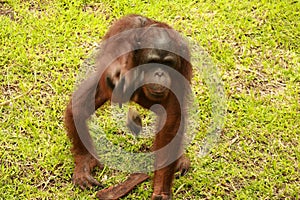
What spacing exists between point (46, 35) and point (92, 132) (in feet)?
3.52

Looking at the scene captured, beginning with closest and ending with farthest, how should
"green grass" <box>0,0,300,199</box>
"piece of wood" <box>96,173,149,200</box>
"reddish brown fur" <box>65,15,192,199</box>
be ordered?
"reddish brown fur" <box>65,15,192,199</box>, "piece of wood" <box>96,173,149,200</box>, "green grass" <box>0,0,300,199</box>

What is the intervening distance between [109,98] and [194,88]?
111 centimetres

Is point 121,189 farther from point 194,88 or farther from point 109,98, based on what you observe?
point 194,88

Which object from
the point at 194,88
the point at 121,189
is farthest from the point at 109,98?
the point at 194,88

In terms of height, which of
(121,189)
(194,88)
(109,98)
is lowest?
(121,189)

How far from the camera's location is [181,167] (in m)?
3.88

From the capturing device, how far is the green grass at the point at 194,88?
387cm

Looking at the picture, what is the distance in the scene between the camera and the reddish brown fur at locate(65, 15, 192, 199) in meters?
3.28

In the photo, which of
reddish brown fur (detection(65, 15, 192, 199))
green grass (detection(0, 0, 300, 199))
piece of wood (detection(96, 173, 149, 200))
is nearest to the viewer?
reddish brown fur (detection(65, 15, 192, 199))

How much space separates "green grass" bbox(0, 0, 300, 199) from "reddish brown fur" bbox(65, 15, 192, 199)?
0.38 feet

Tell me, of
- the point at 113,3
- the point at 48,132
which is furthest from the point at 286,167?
the point at 113,3

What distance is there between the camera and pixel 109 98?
11.6 feet

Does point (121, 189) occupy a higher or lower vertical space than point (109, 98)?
lower

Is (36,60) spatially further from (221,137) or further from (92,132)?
(221,137)
